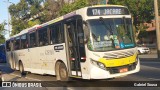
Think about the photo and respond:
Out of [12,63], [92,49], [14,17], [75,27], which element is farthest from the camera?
[14,17]

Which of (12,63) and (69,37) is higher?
(69,37)

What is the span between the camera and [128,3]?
41438mm

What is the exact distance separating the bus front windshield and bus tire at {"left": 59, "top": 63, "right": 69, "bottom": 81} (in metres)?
2.52

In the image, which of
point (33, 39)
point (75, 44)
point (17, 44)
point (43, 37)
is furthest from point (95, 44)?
point (17, 44)

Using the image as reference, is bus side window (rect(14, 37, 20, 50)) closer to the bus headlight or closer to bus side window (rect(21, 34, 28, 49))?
bus side window (rect(21, 34, 28, 49))

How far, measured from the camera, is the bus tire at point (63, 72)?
43.2ft

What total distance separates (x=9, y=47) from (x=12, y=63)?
148cm

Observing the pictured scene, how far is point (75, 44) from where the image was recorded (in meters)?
12.1

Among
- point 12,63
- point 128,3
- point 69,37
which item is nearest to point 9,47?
point 12,63

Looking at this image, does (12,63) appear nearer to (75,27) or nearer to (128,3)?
(75,27)

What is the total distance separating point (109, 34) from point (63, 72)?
3.30 metres

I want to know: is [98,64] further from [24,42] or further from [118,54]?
[24,42]

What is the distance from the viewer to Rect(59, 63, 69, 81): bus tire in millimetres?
13172

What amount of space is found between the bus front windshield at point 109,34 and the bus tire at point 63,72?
2.52 m
